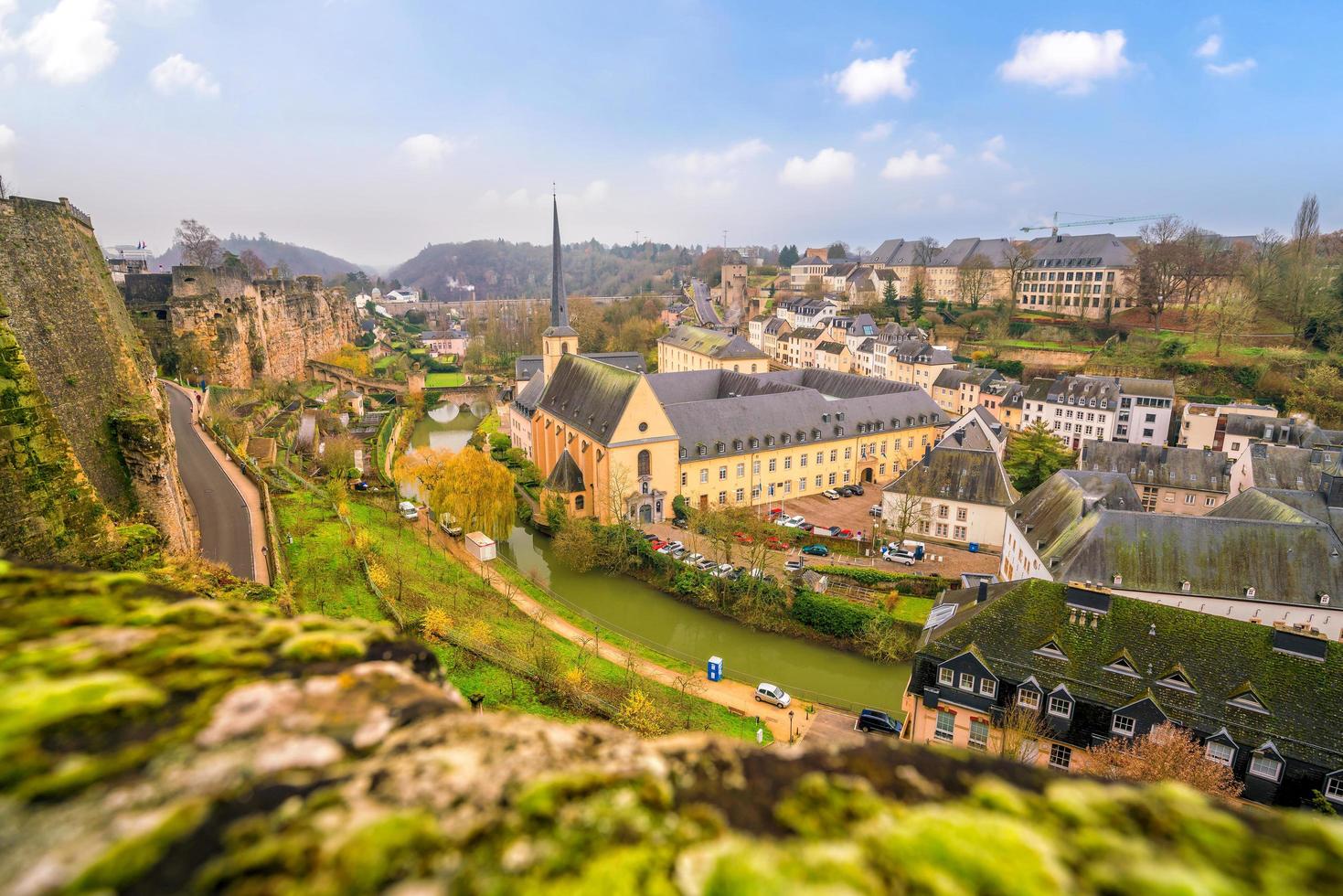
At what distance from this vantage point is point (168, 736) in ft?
8.33

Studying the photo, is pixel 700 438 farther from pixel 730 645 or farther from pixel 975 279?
pixel 975 279

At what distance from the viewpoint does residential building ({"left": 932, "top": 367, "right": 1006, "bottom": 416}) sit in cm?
5500

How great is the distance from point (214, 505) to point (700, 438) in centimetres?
2266

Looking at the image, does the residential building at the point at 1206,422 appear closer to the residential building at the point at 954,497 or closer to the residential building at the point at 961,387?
the residential building at the point at 961,387

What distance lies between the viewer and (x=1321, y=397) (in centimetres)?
4434

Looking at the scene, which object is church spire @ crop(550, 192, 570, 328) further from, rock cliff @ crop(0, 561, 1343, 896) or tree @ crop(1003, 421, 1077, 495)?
rock cliff @ crop(0, 561, 1343, 896)

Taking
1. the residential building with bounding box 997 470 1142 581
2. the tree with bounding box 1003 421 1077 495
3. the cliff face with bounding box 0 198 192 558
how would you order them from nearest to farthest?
1. the cliff face with bounding box 0 198 192 558
2. the residential building with bounding box 997 470 1142 581
3. the tree with bounding box 1003 421 1077 495

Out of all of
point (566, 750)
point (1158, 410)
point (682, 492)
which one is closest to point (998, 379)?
point (1158, 410)

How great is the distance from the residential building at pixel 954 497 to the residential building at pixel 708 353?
82.4ft

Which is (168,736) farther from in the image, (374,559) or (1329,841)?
(374,559)

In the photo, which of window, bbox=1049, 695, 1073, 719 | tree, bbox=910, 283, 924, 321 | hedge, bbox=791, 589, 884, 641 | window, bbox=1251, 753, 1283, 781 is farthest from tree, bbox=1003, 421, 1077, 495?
tree, bbox=910, 283, 924, 321

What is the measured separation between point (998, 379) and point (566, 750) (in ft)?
193

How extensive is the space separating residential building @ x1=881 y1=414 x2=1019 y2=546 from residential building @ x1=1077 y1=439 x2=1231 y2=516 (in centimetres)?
607

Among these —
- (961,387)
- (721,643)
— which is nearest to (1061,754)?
(721,643)
